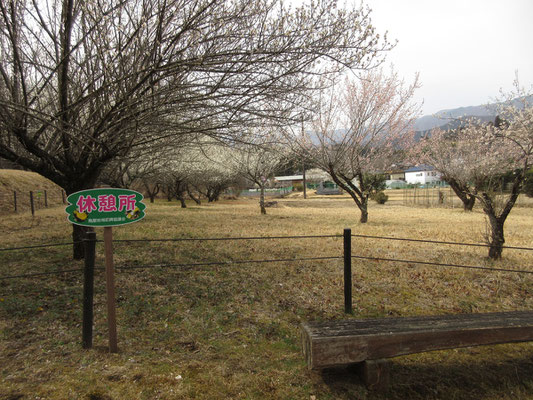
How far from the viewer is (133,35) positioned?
141 inches

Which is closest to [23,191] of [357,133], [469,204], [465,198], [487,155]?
[357,133]

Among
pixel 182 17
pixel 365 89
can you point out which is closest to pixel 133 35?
pixel 182 17

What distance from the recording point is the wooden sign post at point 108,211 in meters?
2.73

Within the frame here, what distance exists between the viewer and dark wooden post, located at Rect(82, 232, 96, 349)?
9.28 ft

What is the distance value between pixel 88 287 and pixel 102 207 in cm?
80

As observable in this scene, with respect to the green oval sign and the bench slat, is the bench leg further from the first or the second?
the green oval sign

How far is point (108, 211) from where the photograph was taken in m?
2.78

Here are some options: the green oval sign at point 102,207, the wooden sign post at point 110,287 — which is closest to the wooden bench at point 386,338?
the wooden sign post at point 110,287

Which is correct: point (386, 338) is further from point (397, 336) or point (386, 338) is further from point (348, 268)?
point (348, 268)

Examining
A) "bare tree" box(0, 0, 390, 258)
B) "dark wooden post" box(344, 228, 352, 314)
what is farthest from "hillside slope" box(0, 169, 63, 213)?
"dark wooden post" box(344, 228, 352, 314)

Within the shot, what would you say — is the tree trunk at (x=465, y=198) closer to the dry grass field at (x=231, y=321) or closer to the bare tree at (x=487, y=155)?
the bare tree at (x=487, y=155)

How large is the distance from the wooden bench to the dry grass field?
30cm

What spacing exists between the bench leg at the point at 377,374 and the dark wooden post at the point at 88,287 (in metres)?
2.56

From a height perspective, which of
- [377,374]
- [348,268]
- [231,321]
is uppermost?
[348,268]
